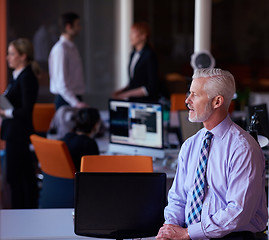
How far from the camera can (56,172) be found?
475 cm

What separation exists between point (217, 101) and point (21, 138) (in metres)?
3.26

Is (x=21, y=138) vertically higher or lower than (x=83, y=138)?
lower

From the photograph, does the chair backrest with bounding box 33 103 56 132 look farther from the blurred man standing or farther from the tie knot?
the tie knot

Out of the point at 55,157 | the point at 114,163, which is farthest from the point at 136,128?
the point at 114,163

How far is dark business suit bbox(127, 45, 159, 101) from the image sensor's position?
682 centimetres

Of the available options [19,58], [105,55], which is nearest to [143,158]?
[19,58]

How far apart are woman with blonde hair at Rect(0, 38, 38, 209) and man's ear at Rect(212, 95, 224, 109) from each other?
308 cm

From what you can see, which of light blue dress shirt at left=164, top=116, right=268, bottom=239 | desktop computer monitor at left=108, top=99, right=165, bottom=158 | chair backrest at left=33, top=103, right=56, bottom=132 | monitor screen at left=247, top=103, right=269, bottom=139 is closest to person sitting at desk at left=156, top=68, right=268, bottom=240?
light blue dress shirt at left=164, top=116, right=268, bottom=239

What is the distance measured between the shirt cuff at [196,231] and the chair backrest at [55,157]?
195cm

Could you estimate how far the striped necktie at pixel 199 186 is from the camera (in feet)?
Result: 9.23

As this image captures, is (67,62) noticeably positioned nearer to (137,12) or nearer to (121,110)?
(121,110)

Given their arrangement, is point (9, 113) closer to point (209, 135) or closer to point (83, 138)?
point (83, 138)

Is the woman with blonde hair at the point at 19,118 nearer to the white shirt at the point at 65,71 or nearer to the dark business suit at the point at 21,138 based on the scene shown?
the dark business suit at the point at 21,138

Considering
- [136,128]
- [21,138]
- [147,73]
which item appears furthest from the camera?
[147,73]
